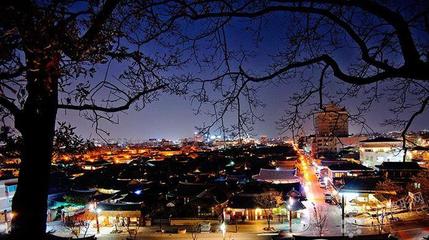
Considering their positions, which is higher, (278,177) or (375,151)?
(375,151)

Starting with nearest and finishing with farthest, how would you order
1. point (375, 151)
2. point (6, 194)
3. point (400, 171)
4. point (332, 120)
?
point (332, 120)
point (6, 194)
point (400, 171)
point (375, 151)

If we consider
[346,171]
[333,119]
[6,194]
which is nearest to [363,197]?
[346,171]

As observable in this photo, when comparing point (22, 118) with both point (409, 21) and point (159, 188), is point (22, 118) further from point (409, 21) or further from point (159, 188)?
point (159, 188)

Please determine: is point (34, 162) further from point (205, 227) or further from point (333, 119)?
point (205, 227)

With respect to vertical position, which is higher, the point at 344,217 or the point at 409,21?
the point at 409,21

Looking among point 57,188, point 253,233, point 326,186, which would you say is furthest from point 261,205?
point 57,188

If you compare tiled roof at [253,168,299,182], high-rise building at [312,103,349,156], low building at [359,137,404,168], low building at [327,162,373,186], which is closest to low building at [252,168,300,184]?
tiled roof at [253,168,299,182]

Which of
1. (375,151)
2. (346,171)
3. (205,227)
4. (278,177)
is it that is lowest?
(205,227)
